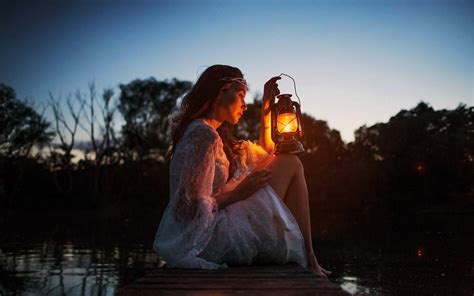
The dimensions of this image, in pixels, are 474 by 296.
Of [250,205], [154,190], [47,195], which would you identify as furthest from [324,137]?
[250,205]

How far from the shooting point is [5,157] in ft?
90.6

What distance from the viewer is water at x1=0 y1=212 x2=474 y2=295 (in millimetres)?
4660

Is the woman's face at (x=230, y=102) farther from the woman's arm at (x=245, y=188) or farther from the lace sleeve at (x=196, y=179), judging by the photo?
the woman's arm at (x=245, y=188)

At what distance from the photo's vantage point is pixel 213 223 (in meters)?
2.62

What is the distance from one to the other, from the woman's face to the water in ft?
7.05

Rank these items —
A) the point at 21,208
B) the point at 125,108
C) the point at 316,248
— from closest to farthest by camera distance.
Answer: the point at 316,248 < the point at 21,208 < the point at 125,108

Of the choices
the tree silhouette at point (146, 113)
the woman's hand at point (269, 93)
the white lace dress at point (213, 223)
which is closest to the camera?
the white lace dress at point (213, 223)

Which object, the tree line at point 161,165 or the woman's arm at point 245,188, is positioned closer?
the woman's arm at point 245,188

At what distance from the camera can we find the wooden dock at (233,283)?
1674mm

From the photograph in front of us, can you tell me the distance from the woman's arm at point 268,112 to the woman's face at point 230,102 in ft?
1.52

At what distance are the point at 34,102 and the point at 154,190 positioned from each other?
827cm

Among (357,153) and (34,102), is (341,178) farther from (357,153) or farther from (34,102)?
(34,102)

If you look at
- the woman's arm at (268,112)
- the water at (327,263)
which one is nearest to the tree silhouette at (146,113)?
the water at (327,263)

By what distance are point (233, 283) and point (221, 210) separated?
32.6 inches
